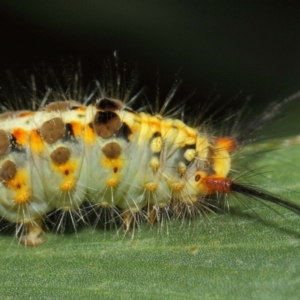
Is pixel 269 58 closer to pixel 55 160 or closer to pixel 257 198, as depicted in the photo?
pixel 257 198

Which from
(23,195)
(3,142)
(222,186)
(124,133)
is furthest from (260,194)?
(3,142)

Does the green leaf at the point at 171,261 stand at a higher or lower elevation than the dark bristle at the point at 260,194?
lower

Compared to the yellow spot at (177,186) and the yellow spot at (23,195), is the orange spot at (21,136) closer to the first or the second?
the yellow spot at (23,195)

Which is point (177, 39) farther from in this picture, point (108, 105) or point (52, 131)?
point (52, 131)

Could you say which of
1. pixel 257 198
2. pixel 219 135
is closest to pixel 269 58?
pixel 219 135

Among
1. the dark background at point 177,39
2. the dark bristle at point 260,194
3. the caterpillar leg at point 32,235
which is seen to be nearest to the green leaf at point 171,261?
the caterpillar leg at point 32,235
